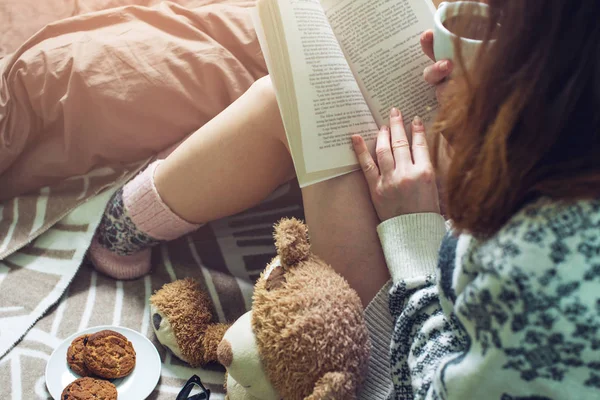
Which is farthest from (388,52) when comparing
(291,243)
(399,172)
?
(291,243)

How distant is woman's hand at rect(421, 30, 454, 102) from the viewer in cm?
62

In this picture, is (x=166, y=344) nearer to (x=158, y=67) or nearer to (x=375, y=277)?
(x=375, y=277)

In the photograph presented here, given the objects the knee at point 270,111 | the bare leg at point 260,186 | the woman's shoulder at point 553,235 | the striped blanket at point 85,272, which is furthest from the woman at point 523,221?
A: the striped blanket at point 85,272

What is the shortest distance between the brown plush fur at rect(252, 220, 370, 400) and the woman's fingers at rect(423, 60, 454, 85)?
0.87 ft

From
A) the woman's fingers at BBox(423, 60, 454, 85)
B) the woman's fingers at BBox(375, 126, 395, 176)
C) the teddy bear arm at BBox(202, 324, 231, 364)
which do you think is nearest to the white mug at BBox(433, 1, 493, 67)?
the woman's fingers at BBox(423, 60, 454, 85)

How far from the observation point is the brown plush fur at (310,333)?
557 mm

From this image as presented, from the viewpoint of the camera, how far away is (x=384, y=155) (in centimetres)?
66

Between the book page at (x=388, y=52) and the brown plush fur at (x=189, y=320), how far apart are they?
38 centimetres

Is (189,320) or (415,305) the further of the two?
(189,320)

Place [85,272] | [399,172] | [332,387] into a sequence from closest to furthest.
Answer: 1. [332,387]
2. [399,172]
3. [85,272]

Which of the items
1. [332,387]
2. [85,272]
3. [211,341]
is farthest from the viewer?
[85,272]

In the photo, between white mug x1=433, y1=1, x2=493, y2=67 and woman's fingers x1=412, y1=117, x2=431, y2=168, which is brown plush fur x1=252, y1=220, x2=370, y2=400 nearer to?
woman's fingers x1=412, y1=117, x2=431, y2=168

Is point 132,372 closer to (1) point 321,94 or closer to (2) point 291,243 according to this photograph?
(2) point 291,243

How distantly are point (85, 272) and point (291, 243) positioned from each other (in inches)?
16.8
